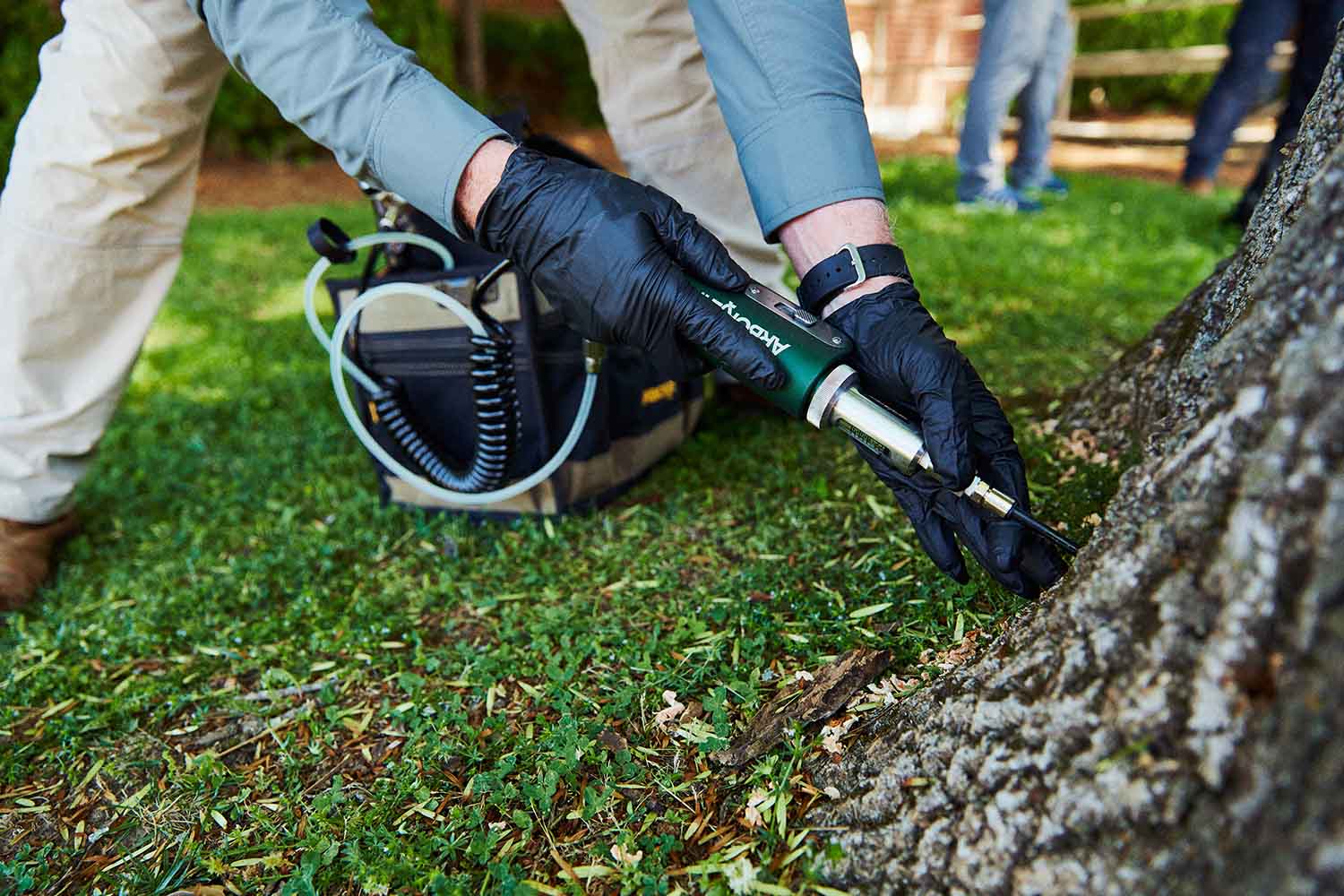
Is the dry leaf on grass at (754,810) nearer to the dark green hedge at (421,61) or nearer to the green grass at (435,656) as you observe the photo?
the green grass at (435,656)

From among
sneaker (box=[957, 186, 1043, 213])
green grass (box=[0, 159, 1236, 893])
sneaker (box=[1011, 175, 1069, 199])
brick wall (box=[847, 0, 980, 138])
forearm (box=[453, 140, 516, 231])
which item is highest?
forearm (box=[453, 140, 516, 231])

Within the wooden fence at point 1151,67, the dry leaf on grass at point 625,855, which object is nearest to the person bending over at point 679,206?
the dry leaf on grass at point 625,855

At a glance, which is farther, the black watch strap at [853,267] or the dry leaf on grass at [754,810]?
the black watch strap at [853,267]

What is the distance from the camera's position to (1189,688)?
82 centimetres

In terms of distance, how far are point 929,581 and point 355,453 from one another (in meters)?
1.76

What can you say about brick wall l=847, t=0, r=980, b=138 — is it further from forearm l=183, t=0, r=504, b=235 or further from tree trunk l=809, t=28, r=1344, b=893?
tree trunk l=809, t=28, r=1344, b=893

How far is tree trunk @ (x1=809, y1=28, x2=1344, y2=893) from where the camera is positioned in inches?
28.2

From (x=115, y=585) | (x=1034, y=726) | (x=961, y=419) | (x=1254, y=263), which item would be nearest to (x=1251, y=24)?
(x=1254, y=263)

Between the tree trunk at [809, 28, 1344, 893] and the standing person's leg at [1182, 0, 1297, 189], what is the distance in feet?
18.1

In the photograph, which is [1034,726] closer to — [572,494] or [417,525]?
[572,494]

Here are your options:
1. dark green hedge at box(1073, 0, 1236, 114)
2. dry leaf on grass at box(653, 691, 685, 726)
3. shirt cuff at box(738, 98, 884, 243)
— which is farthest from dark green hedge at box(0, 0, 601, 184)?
dark green hedge at box(1073, 0, 1236, 114)

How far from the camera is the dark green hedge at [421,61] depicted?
24.3ft

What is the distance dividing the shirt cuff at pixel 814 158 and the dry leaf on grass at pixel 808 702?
0.72m

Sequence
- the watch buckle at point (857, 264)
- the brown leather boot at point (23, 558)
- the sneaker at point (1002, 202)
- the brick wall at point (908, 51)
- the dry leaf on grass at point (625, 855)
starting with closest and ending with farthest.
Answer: the dry leaf on grass at point (625, 855) < the watch buckle at point (857, 264) < the brown leather boot at point (23, 558) < the sneaker at point (1002, 202) < the brick wall at point (908, 51)
